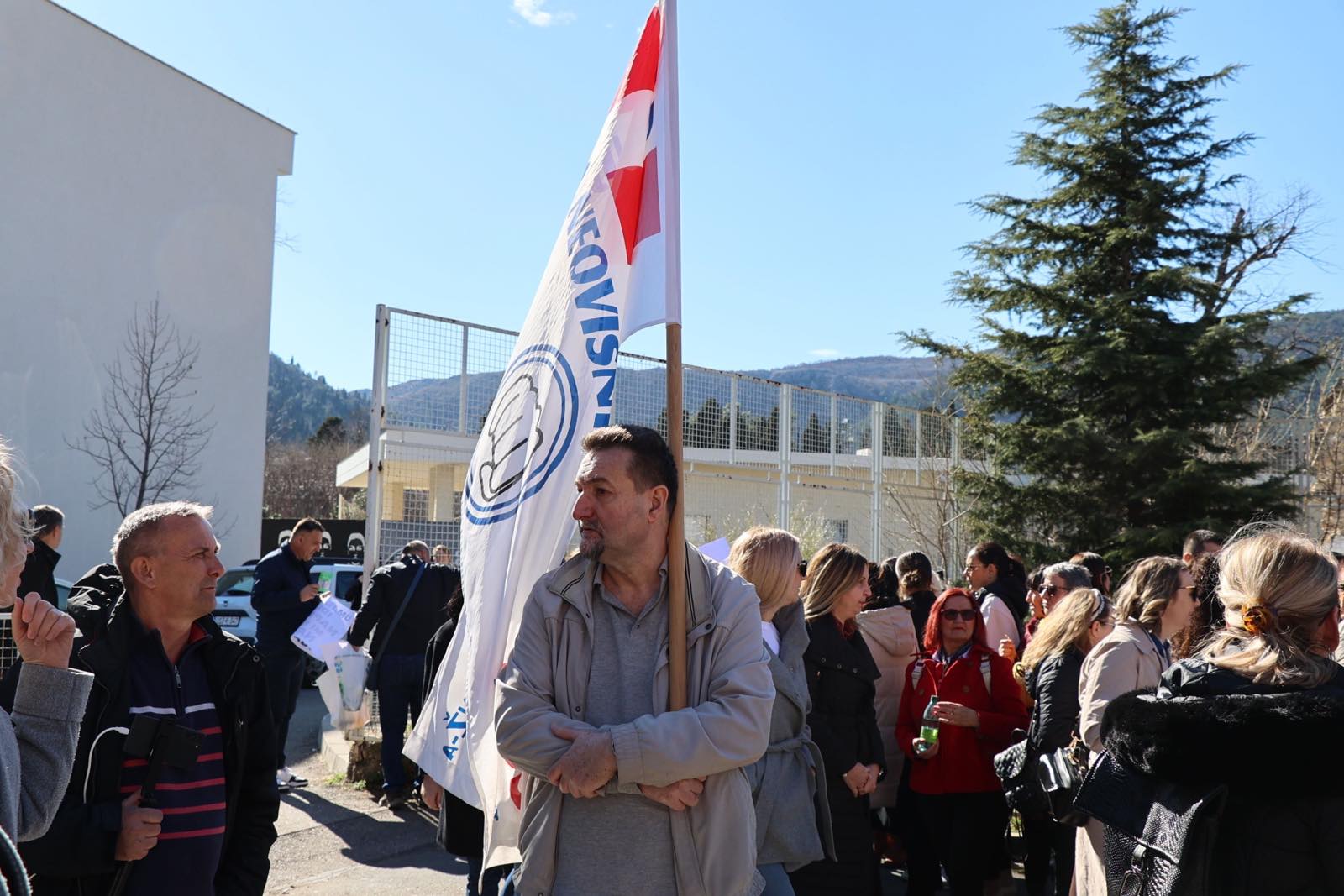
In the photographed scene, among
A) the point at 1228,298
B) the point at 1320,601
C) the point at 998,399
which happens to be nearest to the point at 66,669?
the point at 1320,601

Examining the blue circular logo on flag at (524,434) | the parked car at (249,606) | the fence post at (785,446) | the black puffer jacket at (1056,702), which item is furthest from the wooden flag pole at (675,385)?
the parked car at (249,606)

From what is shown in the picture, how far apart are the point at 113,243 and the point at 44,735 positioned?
1024 inches

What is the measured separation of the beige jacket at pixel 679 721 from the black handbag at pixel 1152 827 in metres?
0.95

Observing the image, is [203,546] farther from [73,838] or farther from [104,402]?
[104,402]

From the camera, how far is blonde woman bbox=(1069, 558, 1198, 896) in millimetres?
4422

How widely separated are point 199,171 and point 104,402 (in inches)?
252

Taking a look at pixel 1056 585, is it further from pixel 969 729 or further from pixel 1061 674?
pixel 1061 674

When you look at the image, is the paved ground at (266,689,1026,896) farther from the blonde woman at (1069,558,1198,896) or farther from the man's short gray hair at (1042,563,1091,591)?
the blonde woman at (1069,558,1198,896)

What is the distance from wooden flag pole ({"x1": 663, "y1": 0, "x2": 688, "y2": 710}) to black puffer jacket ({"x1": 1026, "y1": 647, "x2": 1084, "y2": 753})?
2.75 metres

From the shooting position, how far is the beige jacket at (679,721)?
2701 mm

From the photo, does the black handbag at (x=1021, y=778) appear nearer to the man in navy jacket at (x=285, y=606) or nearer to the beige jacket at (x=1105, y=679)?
the beige jacket at (x=1105, y=679)

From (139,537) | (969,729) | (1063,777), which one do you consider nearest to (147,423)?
(969,729)

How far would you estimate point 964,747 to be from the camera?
5898mm

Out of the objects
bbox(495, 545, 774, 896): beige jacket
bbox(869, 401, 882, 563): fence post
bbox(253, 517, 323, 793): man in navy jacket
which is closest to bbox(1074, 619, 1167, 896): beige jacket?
bbox(495, 545, 774, 896): beige jacket
